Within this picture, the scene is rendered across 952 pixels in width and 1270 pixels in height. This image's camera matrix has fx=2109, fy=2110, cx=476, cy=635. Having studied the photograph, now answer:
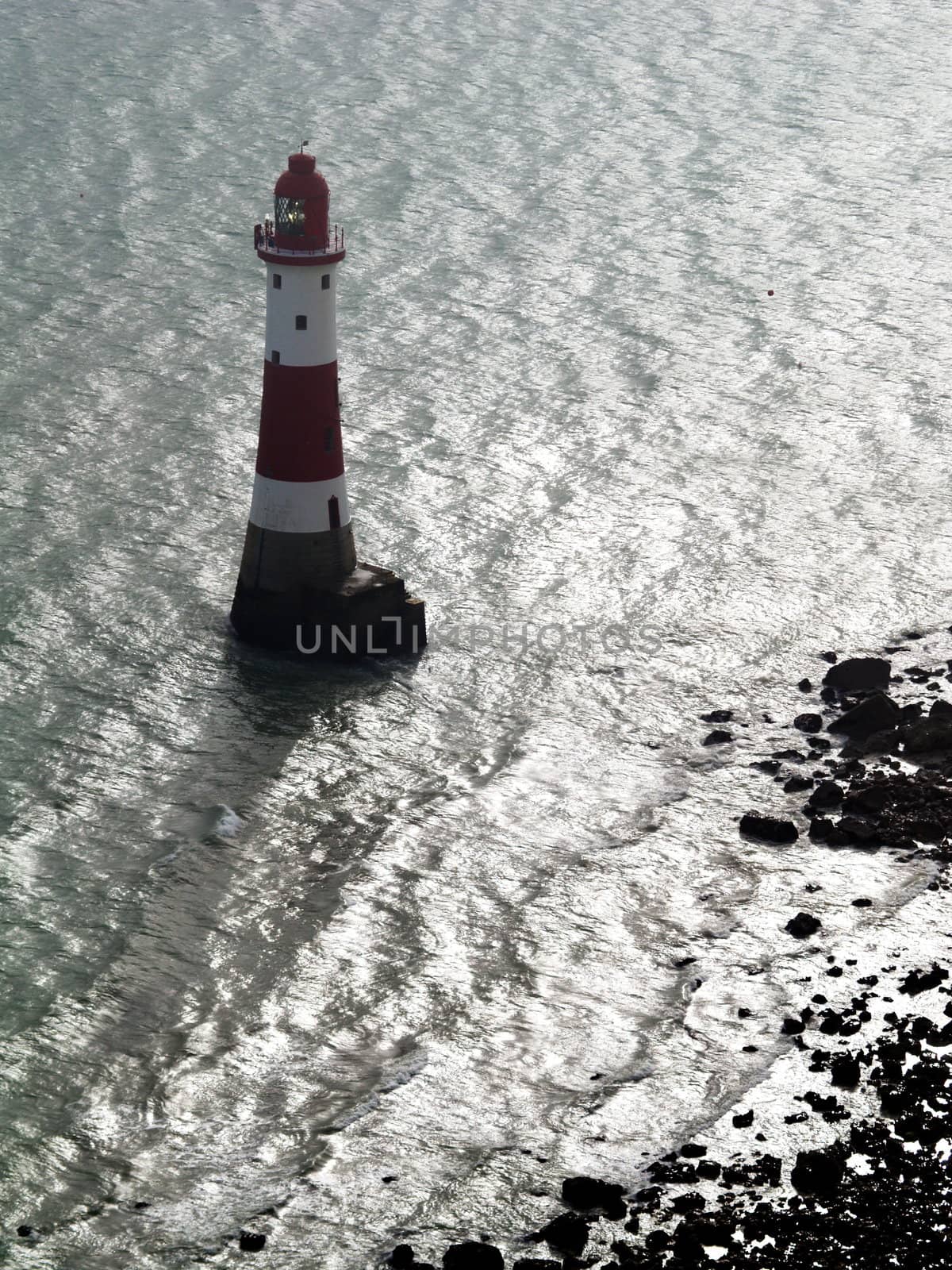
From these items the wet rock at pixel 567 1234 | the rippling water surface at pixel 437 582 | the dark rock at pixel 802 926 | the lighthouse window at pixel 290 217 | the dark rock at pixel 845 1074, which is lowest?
the rippling water surface at pixel 437 582

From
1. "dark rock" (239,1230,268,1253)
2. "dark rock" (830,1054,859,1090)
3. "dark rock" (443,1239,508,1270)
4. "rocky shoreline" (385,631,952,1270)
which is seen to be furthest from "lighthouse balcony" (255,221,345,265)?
"dark rock" (443,1239,508,1270)

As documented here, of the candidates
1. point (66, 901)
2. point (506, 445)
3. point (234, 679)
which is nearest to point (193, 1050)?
point (66, 901)

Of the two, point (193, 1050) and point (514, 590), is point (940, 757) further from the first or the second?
point (193, 1050)

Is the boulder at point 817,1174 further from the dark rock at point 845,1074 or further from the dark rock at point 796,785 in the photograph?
the dark rock at point 796,785

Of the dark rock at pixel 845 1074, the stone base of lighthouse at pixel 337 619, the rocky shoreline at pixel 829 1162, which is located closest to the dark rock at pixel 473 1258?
the rocky shoreline at pixel 829 1162

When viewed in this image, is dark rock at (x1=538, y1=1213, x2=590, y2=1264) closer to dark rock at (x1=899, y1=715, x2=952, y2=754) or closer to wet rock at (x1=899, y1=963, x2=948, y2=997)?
wet rock at (x1=899, y1=963, x2=948, y2=997)

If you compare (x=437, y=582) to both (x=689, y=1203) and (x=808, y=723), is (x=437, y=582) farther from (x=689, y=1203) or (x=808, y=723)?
(x=689, y=1203)

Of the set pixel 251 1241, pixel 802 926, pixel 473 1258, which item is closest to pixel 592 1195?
pixel 473 1258
